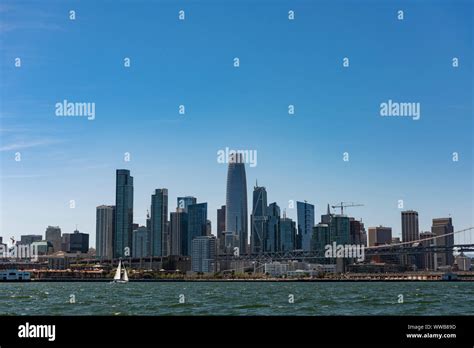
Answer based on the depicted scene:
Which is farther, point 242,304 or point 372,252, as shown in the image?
point 372,252

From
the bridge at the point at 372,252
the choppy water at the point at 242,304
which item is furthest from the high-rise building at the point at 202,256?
the choppy water at the point at 242,304

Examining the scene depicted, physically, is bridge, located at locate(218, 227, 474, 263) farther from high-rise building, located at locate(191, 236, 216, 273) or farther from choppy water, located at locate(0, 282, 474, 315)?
choppy water, located at locate(0, 282, 474, 315)

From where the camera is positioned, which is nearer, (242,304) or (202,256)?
(242,304)

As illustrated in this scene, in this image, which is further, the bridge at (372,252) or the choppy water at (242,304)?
the bridge at (372,252)

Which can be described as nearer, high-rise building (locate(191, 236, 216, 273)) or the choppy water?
the choppy water

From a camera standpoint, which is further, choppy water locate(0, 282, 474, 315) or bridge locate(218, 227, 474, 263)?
bridge locate(218, 227, 474, 263)

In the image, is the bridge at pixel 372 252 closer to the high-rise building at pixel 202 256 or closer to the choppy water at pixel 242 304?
the high-rise building at pixel 202 256

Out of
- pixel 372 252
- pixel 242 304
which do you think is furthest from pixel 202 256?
pixel 242 304

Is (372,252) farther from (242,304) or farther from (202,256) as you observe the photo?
(242,304)


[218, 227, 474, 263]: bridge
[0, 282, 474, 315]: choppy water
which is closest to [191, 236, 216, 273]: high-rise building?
[218, 227, 474, 263]: bridge

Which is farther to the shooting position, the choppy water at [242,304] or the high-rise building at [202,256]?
the high-rise building at [202,256]
